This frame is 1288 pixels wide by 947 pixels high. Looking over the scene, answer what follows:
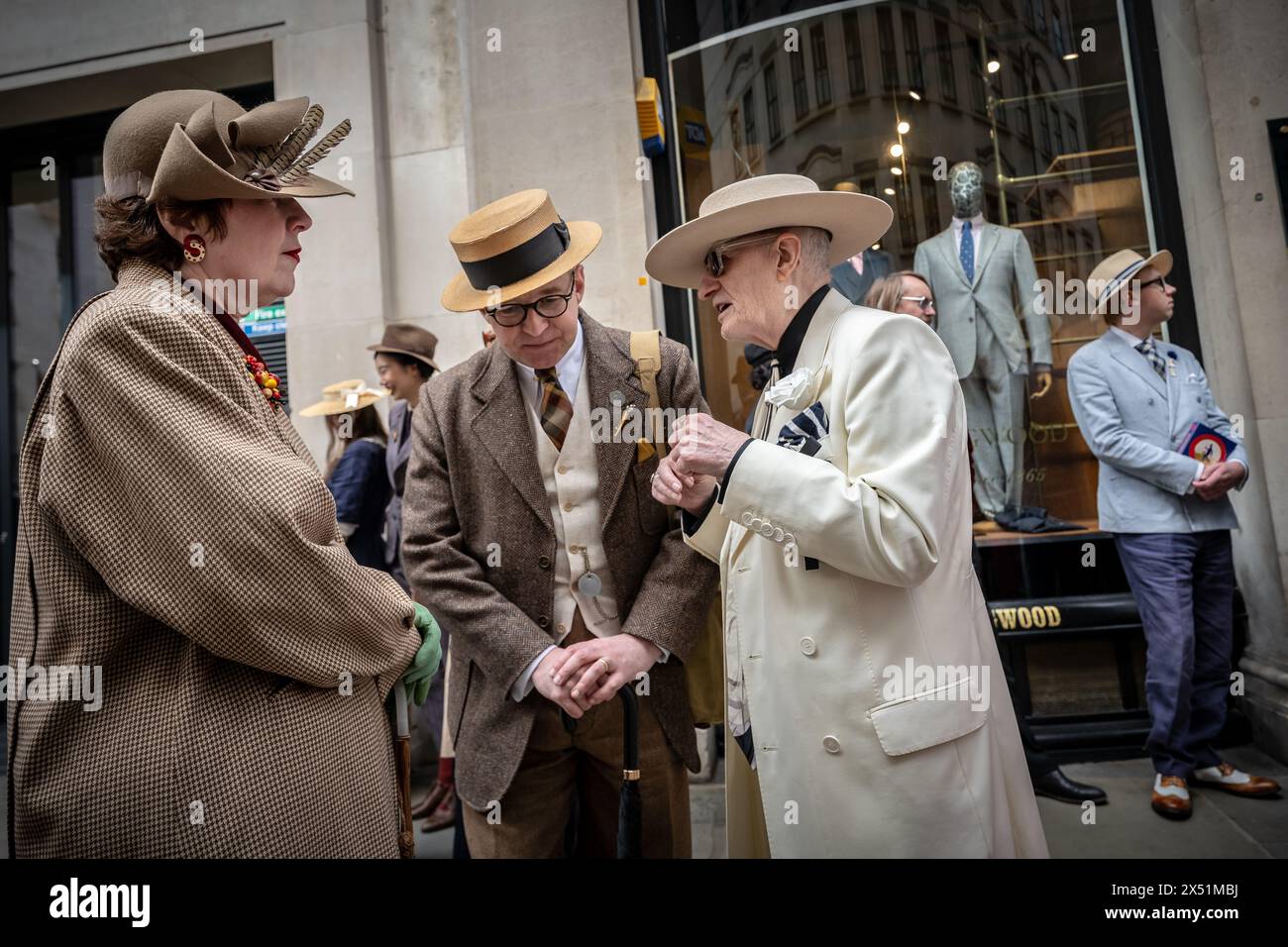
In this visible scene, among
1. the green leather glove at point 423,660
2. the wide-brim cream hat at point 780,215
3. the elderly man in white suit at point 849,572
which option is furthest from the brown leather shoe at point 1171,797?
the green leather glove at point 423,660

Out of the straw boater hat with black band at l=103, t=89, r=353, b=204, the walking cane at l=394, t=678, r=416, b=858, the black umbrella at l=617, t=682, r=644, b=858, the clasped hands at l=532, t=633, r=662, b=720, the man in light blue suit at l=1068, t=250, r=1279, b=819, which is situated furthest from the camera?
the man in light blue suit at l=1068, t=250, r=1279, b=819

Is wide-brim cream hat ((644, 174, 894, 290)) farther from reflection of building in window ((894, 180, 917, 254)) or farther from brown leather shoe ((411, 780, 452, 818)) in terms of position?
brown leather shoe ((411, 780, 452, 818))

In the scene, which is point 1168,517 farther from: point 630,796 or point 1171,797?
point 630,796

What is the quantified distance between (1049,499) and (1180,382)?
109 centimetres

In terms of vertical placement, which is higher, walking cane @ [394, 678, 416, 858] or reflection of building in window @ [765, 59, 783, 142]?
reflection of building in window @ [765, 59, 783, 142]

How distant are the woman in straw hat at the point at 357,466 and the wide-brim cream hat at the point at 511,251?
6.83 feet

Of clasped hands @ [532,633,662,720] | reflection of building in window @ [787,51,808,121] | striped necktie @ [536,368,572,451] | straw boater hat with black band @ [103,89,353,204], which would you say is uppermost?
reflection of building in window @ [787,51,808,121]

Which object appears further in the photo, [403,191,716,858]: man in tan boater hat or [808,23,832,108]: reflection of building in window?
[808,23,832,108]: reflection of building in window

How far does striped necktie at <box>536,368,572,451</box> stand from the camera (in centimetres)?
204

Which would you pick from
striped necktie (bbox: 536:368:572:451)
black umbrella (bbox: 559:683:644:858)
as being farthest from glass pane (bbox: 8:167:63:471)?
black umbrella (bbox: 559:683:644:858)

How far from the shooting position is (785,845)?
166 centimetres

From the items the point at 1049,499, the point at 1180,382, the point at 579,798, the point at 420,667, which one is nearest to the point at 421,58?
the point at 420,667

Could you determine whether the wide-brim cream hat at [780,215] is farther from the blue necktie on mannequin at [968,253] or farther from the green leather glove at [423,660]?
the blue necktie on mannequin at [968,253]
